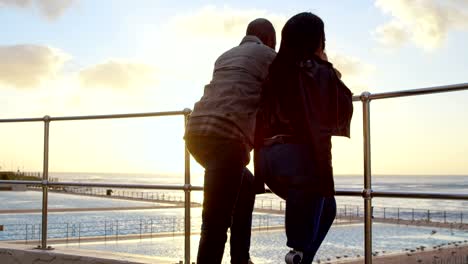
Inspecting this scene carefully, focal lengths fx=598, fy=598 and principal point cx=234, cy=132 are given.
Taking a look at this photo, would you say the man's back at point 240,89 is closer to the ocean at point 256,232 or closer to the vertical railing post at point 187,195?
the vertical railing post at point 187,195

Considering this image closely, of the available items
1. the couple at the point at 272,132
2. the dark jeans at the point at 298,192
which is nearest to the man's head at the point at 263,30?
the couple at the point at 272,132

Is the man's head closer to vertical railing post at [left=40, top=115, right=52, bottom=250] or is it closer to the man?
the man

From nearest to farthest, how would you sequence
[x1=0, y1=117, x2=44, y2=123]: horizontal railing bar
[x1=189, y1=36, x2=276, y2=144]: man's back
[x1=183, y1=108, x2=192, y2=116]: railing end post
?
1. [x1=189, y1=36, x2=276, y2=144]: man's back
2. [x1=183, y1=108, x2=192, y2=116]: railing end post
3. [x1=0, y1=117, x2=44, y2=123]: horizontal railing bar

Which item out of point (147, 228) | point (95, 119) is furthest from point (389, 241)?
point (95, 119)

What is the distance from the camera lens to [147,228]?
61.7 meters

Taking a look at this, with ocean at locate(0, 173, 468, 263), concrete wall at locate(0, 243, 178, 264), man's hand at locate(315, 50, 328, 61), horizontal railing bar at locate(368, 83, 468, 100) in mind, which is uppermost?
man's hand at locate(315, 50, 328, 61)

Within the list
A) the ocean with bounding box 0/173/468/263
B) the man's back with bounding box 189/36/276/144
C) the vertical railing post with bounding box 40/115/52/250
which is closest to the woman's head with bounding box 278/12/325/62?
the man's back with bounding box 189/36/276/144

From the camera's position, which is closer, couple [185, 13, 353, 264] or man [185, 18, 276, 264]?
couple [185, 13, 353, 264]

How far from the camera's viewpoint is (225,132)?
225 cm

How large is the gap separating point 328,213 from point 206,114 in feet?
1.95

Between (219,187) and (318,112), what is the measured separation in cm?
52

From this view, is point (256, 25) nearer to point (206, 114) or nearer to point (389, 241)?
point (206, 114)

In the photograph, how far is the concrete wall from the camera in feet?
10.9

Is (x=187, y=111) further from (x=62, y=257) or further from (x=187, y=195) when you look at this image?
(x=62, y=257)
